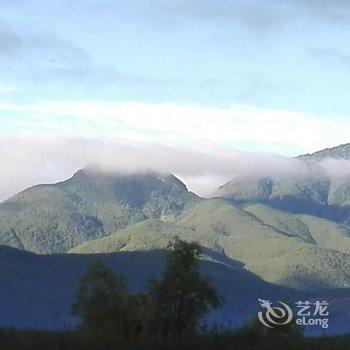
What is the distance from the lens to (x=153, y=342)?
2738 cm

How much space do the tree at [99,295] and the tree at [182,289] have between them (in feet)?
9.67

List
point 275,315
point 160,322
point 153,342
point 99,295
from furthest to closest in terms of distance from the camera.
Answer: point 99,295, point 160,322, point 275,315, point 153,342

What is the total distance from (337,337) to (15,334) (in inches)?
496

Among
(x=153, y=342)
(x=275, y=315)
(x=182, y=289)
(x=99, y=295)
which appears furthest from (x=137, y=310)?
(x=153, y=342)

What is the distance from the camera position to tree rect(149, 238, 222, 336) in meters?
53.6

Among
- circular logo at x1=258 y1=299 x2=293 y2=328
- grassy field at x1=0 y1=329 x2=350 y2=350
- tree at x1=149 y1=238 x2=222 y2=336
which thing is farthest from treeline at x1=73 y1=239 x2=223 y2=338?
grassy field at x1=0 y1=329 x2=350 y2=350

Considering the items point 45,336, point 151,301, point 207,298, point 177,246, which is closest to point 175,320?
point 151,301

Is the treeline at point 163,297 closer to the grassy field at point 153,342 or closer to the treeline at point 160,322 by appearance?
the treeline at point 160,322

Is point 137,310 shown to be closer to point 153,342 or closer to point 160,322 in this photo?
point 160,322

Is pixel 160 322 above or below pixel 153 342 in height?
below

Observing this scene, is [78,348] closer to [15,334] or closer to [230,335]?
[15,334]

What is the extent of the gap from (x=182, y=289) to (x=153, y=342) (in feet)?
106

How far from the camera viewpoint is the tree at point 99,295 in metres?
57.7

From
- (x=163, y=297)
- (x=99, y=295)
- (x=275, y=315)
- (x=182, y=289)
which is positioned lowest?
(x=275, y=315)
